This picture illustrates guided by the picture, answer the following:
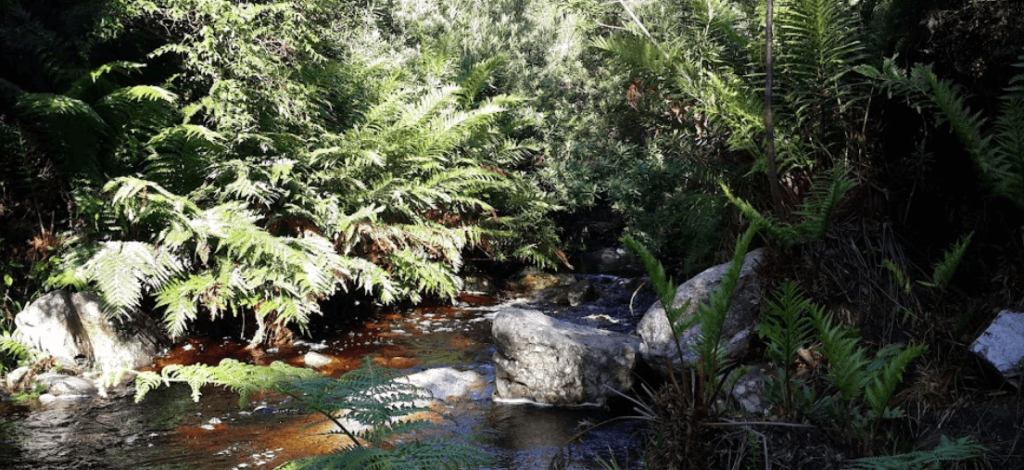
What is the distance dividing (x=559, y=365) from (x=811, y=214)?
174 centimetres

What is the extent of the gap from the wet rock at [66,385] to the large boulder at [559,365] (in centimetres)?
249

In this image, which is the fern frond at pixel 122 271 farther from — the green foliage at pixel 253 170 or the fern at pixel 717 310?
the fern at pixel 717 310

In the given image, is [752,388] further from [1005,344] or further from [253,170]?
[253,170]

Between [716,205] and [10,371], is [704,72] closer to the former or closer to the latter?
[716,205]

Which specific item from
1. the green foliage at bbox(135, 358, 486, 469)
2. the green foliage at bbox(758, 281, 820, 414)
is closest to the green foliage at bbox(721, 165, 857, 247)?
the green foliage at bbox(758, 281, 820, 414)

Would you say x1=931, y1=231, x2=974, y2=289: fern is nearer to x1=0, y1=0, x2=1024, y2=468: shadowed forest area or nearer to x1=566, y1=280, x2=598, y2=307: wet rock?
x1=0, y1=0, x2=1024, y2=468: shadowed forest area

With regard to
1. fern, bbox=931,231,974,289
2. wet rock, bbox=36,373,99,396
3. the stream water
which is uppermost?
fern, bbox=931,231,974,289

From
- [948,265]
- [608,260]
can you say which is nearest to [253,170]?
[948,265]

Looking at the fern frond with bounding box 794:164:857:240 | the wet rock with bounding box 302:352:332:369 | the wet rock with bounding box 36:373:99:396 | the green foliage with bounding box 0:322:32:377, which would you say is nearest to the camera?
the fern frond with bounding box 794:164:857:240

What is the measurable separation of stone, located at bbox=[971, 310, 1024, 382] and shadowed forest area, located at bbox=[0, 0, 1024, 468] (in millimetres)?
91

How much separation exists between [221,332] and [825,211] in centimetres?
451

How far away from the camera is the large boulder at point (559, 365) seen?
164 inches

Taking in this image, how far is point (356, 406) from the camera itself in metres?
2.03

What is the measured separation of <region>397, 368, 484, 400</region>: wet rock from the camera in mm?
4285
